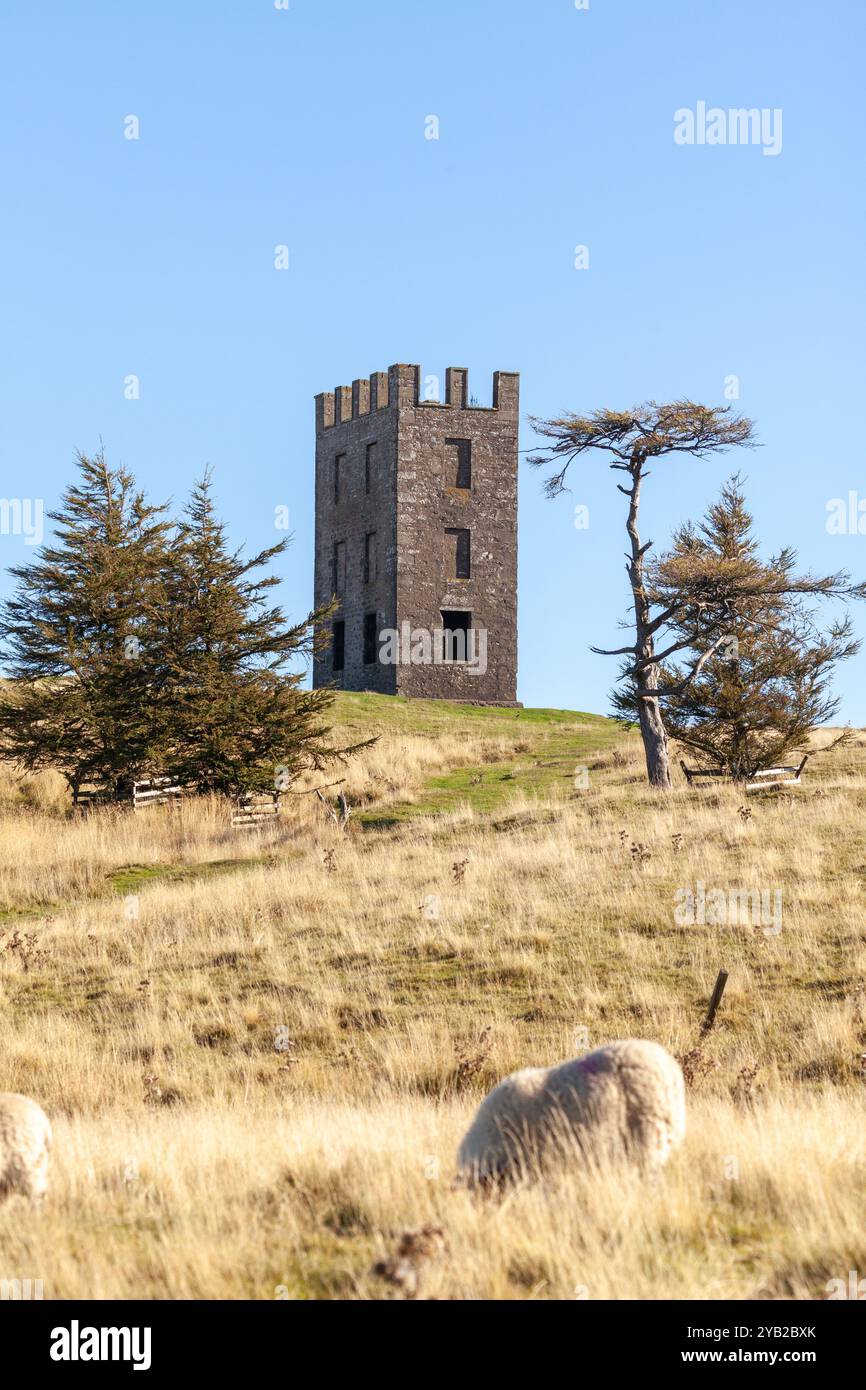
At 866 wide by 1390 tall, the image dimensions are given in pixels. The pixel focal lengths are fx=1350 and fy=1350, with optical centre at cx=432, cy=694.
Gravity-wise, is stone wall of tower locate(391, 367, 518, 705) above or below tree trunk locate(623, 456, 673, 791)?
above

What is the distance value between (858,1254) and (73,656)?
27220 mm

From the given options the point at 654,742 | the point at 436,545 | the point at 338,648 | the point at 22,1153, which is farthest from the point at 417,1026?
the point at 338,648

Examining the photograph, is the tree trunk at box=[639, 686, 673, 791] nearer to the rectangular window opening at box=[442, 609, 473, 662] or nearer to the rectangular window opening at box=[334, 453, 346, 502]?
the rectangular window opening at box=[442, 609, 473, 662]

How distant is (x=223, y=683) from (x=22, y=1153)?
23.4 m

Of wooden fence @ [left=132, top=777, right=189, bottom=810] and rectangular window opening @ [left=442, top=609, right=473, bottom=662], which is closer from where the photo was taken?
wooden fence @ [left=132, top=777, right=189, bottom=810]

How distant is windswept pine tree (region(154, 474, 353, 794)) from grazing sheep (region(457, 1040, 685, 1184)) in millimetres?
23437

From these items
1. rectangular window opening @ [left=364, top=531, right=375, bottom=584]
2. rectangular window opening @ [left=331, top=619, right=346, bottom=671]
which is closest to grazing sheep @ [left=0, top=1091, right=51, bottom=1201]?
rectangular window opening @ [left=364, top=531, right=375, bottom=584]

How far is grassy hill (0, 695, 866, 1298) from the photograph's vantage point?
5.42 m

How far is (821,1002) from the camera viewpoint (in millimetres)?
13242

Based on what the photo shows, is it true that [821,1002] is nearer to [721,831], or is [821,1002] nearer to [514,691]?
[721,831]

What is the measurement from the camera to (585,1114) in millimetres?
6133

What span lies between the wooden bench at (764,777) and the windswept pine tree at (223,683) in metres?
8.34

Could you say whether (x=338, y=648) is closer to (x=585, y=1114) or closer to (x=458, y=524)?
(x=458, y=524)

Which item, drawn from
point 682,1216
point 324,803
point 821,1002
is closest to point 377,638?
point 324,803
